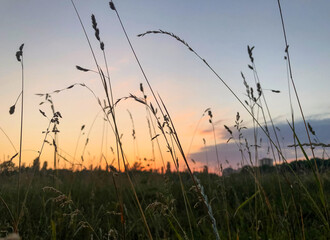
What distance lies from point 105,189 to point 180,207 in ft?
5.19

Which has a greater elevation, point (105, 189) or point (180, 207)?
point (105, 189)

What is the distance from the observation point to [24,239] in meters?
3.25

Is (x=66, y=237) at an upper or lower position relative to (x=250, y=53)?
lower

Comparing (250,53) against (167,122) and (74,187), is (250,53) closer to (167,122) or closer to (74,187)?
(167,122)

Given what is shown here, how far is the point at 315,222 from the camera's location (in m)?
4.34

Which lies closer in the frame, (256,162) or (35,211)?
(256,162)

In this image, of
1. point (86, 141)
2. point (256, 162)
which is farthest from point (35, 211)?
point (256, 162)

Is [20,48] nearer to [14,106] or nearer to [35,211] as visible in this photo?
[14,106]

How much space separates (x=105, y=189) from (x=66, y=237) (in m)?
2.92

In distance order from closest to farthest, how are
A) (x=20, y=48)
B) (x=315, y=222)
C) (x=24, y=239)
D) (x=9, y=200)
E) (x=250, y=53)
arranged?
(x=20, y=48) → (x=250, y=53) → (x=24, y=239) → (x=315, y=222) → (x=9, y=200)

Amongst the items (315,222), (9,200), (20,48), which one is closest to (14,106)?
(20,48)

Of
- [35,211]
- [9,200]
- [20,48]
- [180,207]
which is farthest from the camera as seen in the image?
[180,207]

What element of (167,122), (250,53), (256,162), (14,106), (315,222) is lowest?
(315,222)

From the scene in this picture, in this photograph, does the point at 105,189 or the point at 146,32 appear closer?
the point at 146,32
